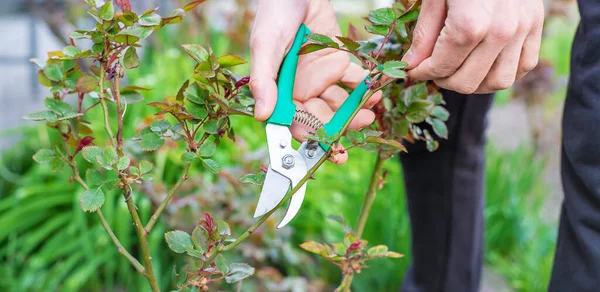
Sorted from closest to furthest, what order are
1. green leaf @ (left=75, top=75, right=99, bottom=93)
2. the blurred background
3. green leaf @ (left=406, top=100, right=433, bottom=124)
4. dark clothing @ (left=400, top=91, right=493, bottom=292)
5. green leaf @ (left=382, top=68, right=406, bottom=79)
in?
green leaf @ (left=382, top=68, right=406, bottom=79), green leaf @ (left=75, top=75, right=99, bottom=93), green leaf @ (left=406, top=100, right=433, bottom=124), dark clothing @ (left=400, top=91, right=493, bottom=292), the blurred background

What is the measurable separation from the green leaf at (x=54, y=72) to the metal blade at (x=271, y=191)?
34 centimetres

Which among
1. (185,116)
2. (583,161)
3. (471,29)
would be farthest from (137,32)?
(583,161)

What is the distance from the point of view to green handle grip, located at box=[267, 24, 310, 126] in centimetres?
93

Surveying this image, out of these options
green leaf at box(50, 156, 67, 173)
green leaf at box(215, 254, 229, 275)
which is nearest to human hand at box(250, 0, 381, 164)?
green leaf at box(215, 254, 229, 275)

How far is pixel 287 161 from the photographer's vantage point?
92cm

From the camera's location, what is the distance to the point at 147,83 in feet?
9.57

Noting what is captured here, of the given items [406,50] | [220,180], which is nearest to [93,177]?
[406,50]

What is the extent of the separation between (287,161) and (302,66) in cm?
22

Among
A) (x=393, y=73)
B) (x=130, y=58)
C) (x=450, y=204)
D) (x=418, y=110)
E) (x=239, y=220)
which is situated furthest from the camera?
(x=239, y=220)

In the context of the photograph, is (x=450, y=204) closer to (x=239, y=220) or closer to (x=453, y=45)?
(x=239, y=220)

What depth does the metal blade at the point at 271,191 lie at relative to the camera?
90cm

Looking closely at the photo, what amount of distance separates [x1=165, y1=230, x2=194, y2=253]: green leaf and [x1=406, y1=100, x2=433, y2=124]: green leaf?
0.40 meters

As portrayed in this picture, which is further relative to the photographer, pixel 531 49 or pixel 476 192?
pixel 476 192

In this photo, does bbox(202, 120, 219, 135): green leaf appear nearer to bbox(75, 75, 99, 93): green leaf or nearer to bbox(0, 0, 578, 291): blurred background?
bbox(75, 75, 99, 93): green leaf
